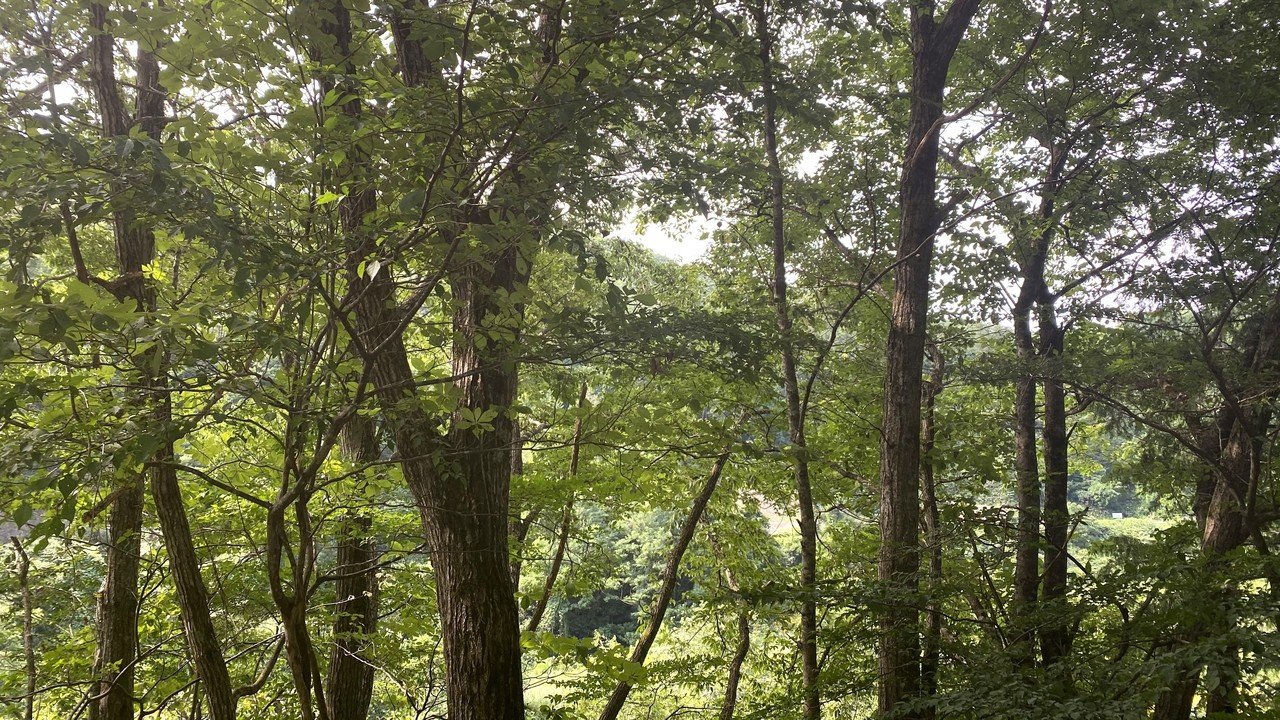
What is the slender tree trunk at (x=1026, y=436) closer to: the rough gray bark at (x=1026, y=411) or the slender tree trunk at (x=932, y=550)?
the rough gray bark at (x=1026, y=411)

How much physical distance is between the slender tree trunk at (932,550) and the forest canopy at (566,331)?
0.15ft

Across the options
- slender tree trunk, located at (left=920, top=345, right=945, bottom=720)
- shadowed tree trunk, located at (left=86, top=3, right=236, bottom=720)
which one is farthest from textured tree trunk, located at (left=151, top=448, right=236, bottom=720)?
slender tree trunk, located at (left=920, top=345, right=945, bottom=720)

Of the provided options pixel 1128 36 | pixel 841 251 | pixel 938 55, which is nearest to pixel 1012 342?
pixel 841 251

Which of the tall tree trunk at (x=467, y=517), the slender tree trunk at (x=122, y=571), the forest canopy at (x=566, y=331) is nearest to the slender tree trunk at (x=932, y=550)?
the forest canopy at (x=566, y=331)

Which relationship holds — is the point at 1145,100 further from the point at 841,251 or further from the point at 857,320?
the point at 857,320

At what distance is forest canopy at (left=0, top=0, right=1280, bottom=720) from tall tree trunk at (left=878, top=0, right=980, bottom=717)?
0.03m

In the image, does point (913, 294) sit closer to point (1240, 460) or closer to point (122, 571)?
point (1240, 460)

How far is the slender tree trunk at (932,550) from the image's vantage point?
3.98 metres

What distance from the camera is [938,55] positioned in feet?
15.0

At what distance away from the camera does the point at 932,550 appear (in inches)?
201

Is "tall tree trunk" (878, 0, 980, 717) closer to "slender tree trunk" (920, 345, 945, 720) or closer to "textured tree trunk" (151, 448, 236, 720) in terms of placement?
"slender tree trunk" (920, 345, 945, 720)

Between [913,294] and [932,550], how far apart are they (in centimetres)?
180

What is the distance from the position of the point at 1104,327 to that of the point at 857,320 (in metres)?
2.67

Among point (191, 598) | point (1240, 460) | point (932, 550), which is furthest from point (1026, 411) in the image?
point (191, 598)
